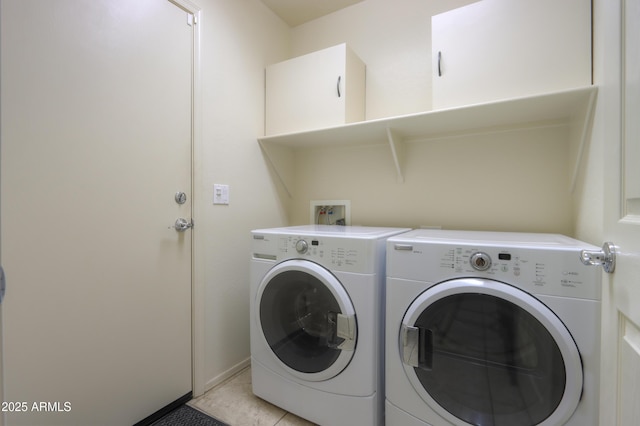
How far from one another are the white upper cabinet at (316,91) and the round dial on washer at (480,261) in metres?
1.10

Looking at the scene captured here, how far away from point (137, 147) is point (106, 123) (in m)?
0.15

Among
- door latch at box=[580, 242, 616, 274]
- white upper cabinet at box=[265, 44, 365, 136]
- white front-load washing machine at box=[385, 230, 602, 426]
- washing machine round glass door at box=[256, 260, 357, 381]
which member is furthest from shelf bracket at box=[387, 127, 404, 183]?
door latch at box=[580, 242, 616, 274]

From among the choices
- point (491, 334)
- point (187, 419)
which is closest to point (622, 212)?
point (491, 334)

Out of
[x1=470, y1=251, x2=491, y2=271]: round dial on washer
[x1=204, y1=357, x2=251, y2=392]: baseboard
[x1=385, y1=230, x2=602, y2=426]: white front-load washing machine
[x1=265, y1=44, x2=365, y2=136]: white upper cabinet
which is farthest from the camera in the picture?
[x1=265, y1=44, x2=365, y2=136]: white upper cabinet

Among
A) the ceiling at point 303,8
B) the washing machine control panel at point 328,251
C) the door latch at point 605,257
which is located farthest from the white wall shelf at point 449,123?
the ceiling at point 303,8

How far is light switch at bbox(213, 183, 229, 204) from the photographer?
1.64m

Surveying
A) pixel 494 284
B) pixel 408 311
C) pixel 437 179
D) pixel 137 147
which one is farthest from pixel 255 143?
pixel 494 284

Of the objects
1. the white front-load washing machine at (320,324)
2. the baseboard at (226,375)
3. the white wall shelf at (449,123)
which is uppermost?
the white wall shelf at (449,123)

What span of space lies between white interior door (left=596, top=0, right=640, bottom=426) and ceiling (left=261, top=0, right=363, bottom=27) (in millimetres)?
1755

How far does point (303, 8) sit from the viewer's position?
81.1 inches

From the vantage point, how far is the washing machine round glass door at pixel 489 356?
884mm

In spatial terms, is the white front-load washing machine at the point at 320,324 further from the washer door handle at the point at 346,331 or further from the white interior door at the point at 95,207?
the white interior door at the point at 95,207

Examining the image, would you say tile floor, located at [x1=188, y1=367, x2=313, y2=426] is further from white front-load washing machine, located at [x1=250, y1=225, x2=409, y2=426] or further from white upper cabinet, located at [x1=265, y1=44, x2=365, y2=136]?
white upper cabinet, located at [x1=265, y1=44, x2=365, y2=136]

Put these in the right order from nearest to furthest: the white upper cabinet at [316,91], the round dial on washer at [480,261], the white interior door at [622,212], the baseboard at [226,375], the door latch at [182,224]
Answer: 1. the white interior door at [622,212]
2. the round dial on washer at [480,261]
3. the door latch at [182,224]
4. the baseboard at [226,375]
5. the white upper cabinet at [316,91]
